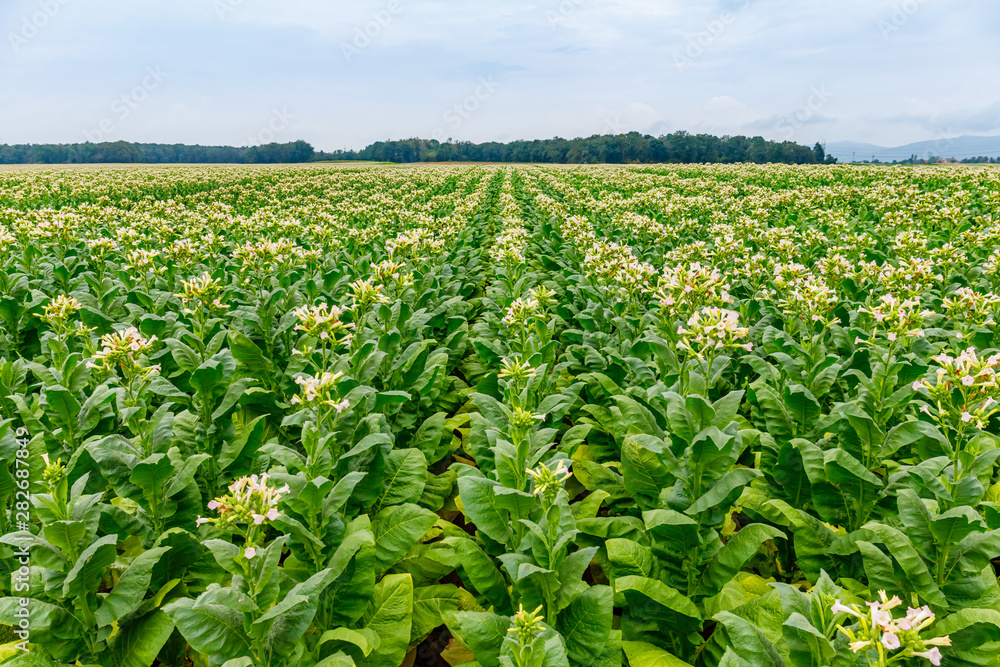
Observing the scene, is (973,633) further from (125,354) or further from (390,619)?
(125,354)

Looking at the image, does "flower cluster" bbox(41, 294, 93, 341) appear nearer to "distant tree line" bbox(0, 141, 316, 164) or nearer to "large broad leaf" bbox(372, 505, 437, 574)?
"large broad leaf" bbox(372, 505, 437, 574)

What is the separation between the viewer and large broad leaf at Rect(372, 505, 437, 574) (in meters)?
3.16

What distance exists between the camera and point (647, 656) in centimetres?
275

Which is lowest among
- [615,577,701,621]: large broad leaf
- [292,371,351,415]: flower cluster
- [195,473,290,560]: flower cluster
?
[615,577,701,621]: large broad leaf

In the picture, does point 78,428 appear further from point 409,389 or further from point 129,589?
point 409,389

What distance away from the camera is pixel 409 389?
15.6 feet

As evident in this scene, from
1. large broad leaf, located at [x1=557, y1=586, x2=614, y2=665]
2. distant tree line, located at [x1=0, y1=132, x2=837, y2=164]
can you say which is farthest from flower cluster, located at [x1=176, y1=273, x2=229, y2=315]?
distant tree line, located at [x1=0, y1=132, x2=837, y2=164]

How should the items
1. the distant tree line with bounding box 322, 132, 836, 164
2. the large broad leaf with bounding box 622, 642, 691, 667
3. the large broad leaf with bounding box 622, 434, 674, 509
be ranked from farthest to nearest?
the distant tree line with bounding box 322, 132, 836, 164 → the large broad leaf with bounding box 622, 434, 674, 509 → the large broad leaf with bounding box 622, 642, 691, 667

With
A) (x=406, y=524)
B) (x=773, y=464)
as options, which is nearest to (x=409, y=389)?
(x=406, y=524)

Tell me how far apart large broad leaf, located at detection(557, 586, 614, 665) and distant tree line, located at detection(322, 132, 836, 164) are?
91.2 meters

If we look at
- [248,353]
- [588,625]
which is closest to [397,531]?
[588,625]

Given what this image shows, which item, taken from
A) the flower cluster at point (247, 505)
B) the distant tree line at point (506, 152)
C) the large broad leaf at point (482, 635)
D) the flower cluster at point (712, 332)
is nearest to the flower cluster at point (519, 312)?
the flower cluster at point (712, 332)

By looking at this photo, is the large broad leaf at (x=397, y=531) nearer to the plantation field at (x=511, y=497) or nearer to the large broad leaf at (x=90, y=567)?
the plantation field at (x=511, y=497)

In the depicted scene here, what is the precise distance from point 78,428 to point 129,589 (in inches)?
68.7
